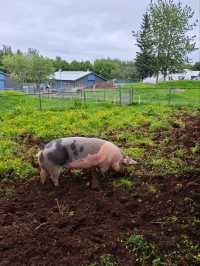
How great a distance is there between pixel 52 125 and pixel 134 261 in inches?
256

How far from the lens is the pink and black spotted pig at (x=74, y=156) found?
4473 millimetres

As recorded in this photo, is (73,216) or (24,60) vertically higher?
(24,60)

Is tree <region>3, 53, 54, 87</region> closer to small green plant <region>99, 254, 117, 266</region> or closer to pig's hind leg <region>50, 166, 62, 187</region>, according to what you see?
pig's hind leg <region>50, 166, 62, 187</region>

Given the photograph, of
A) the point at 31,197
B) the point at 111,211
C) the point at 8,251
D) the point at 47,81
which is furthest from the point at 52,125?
the point at 47,81

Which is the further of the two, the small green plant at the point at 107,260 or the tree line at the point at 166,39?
the tree line at the point at 166,39

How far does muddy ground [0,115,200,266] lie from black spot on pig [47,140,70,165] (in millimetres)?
368

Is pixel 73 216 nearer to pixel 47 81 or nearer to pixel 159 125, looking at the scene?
pixel 159 125

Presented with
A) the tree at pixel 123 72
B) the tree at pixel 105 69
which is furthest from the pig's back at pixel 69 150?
the tree at pixel 105 69

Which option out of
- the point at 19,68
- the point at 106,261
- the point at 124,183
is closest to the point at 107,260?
the point at 106,261

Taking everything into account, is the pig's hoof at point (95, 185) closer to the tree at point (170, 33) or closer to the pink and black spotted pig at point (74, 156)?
the pink and black spotted pig at point (74, 156)

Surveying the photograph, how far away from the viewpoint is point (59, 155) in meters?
4.46

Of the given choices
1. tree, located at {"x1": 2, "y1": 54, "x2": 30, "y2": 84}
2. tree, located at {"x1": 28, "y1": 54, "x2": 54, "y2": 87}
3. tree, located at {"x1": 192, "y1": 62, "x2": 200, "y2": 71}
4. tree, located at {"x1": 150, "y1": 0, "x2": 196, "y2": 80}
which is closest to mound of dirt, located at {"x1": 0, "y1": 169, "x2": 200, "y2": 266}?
tree, located at {"x1": 150, "y1": 0, "x2": 196, "y2": 80}

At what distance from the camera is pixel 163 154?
19.8 feet

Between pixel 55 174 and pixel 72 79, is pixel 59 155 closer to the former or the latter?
pixel 55 174
